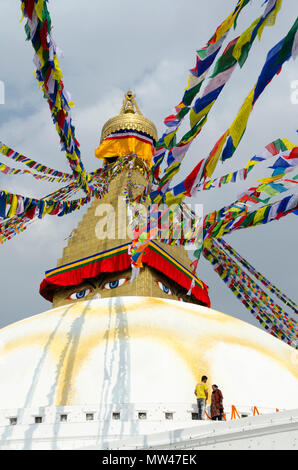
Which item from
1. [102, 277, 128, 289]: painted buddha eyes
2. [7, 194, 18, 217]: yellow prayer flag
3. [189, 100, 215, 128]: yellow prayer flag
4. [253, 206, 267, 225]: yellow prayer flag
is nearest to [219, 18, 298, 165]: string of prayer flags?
[189, 100, 215, 128]: yellow prayer flag

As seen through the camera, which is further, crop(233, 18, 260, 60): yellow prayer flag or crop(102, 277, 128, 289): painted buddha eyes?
crop(102, 277, 128, 289): painted buddha eyes

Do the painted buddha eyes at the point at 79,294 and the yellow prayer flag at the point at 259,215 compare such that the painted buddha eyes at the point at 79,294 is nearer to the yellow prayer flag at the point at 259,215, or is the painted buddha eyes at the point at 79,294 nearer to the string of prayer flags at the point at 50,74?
the string of prayer flags at the point at 50,74

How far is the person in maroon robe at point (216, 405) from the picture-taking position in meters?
5.49

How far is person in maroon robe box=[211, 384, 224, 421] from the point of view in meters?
5.49

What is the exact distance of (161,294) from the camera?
9.98 m

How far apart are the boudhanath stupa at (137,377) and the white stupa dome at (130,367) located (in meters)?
0.01

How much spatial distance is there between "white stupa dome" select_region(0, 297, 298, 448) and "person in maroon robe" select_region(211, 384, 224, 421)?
32 cm

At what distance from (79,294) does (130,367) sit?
4.62m

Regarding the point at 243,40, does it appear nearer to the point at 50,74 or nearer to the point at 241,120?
the point at 241,120

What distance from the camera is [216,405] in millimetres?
5531

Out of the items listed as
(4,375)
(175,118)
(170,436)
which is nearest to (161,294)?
(4,375)

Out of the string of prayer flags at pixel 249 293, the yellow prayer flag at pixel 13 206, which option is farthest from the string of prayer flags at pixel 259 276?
the yellow prayer flag at pixel 13 206

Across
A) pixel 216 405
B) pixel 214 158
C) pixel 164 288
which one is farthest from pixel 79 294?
pixel 214 158

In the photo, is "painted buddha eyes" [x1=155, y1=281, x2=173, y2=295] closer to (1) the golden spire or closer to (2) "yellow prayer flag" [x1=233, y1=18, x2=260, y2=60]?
(1) the golden spire
